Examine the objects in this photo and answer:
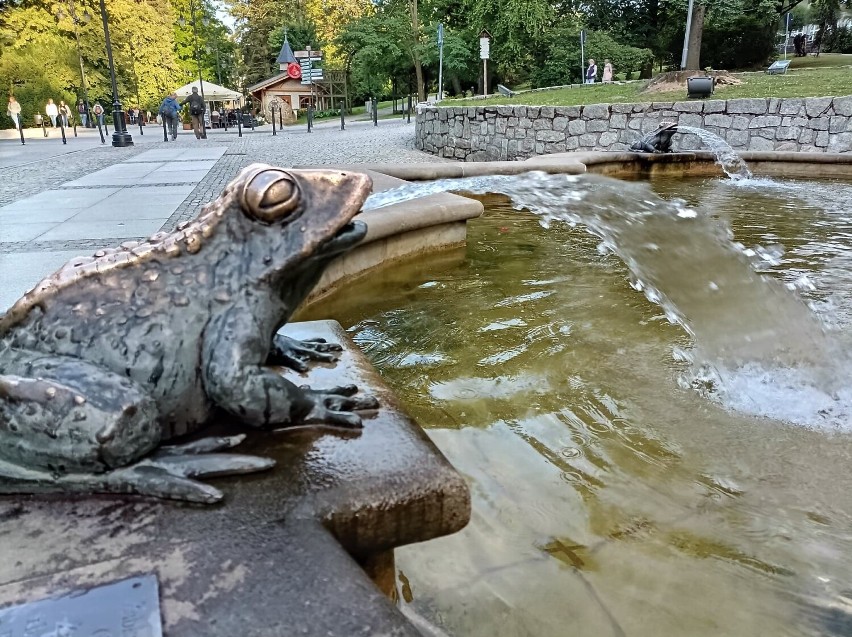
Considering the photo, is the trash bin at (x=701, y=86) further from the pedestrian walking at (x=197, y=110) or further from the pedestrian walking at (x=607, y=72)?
the pedestrian walking at (x=197, y=110)

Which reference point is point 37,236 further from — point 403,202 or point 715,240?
point 715,240

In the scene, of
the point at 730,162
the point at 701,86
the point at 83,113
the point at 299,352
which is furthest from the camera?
the point at 83,113

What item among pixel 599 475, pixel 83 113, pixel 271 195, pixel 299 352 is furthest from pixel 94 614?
pixel 83 113

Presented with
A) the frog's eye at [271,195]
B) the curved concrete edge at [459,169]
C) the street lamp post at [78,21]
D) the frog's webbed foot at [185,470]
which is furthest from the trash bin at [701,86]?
the street lamp post at [78,21]

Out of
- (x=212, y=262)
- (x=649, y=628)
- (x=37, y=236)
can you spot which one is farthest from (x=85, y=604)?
(x=37, y=236)

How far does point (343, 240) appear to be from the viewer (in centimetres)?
178

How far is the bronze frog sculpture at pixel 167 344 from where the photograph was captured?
153 cm

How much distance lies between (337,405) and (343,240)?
1.65 feet

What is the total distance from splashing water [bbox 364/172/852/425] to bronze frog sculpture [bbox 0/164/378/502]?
251 centimetres

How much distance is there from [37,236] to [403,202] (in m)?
3.65

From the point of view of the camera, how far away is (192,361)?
1.71 m

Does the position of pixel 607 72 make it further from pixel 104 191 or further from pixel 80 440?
pixel 80 440

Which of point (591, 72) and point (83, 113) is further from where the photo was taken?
point (83, 113)

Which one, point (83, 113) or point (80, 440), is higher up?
point (83, 113)
